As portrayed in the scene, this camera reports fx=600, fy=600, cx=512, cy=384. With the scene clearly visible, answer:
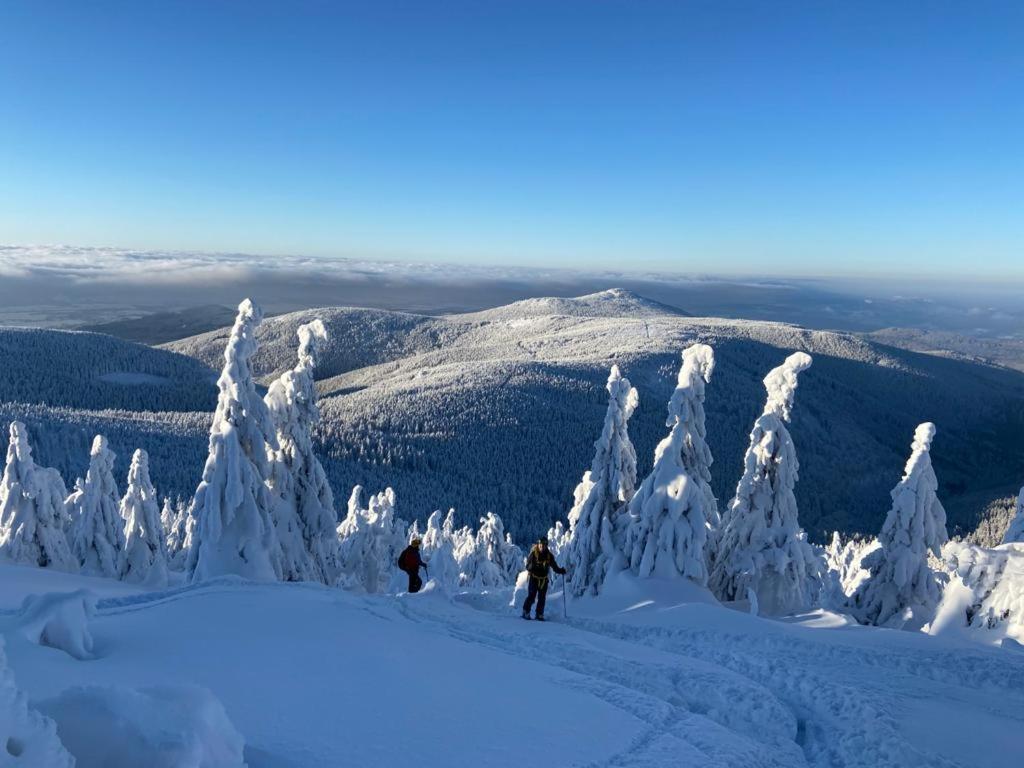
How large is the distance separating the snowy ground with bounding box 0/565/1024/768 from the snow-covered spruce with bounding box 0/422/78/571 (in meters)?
15.4

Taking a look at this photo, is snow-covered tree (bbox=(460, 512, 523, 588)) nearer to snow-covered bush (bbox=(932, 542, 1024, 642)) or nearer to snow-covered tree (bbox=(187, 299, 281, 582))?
snow-covered tree (bbox=(187, 299, 281, 582))

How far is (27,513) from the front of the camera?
2364 cm

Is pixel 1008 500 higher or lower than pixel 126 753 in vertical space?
lower

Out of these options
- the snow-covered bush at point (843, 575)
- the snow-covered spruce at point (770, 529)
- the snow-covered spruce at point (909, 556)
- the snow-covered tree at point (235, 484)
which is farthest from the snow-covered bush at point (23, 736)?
the snow-covered bush at point (843, 575)

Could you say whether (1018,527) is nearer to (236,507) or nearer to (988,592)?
(988,592)

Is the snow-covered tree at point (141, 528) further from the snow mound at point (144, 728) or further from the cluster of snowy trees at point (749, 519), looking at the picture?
the snow mound at point (144, 728)

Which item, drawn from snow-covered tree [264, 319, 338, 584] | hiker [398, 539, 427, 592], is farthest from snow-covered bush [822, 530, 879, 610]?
snow-covered tree [264, 319, 338, 584]

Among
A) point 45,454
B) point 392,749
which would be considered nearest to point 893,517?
point 392,749

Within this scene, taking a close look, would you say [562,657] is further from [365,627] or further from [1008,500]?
[1008,500]

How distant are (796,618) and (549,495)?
113m

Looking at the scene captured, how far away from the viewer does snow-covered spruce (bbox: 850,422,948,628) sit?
20547 millimetres

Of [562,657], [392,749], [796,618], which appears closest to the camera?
[392,749]

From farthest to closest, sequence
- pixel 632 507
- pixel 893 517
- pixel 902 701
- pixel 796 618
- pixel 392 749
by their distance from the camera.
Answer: pixel 893 517 < pixel 632 507 < pixel 796 618 < pixel 902 701 < pixel 392 749

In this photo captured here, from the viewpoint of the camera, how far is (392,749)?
16.6ft
